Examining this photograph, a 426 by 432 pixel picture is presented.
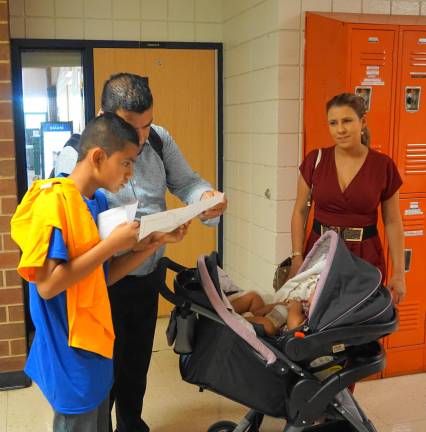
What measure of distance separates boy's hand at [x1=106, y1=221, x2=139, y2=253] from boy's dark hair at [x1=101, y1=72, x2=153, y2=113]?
0.50m

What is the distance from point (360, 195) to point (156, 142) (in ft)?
2.99

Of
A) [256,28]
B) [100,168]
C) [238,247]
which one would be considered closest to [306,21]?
[256,28]

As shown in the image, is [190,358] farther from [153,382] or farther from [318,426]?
[153,382]

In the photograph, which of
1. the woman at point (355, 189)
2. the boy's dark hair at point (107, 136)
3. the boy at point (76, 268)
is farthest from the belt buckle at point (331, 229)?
the boy's dark hair at point (107, 136)

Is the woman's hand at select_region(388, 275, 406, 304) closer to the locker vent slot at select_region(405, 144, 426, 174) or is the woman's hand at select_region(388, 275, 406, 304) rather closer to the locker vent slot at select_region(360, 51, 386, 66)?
the locker vent slot at select_region(405, 144, 426, 174)

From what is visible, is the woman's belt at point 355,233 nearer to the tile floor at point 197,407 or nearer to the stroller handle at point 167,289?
the stroller handle at point 167,289

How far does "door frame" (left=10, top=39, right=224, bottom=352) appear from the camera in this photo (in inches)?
144

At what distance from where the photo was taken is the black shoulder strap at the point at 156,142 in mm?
2125

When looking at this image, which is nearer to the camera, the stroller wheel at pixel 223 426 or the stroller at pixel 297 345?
the stroller at pixel 297 345

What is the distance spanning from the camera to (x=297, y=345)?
177 centimetres

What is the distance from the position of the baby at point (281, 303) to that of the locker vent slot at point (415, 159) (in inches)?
45.0

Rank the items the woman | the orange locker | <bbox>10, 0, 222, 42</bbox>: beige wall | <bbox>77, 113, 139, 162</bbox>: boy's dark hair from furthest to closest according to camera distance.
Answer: <bbox>10, 0, 222, 42</bbox>: beige wall < the orange locker < the woman < <bbox>77, 113, 139, 162</bbox>: boy's dark hair

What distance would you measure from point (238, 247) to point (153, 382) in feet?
3.56

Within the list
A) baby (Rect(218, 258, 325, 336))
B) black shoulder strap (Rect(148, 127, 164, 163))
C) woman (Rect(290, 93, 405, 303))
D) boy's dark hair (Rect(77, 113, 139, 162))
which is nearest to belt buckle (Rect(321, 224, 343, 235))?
woman (Rect(290, 93, 405, 303))
